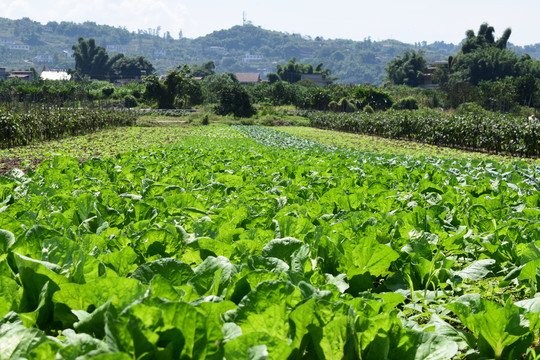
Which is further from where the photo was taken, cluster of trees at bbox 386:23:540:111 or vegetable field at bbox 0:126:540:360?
cluster of trees at bbox 386:23:540:111

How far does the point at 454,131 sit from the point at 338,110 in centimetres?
3809

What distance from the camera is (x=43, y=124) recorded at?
2417cm

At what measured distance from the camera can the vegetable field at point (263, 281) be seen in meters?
1.22

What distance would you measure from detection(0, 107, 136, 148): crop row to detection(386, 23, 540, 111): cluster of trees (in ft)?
149

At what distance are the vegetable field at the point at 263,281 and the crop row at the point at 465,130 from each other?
23.7m

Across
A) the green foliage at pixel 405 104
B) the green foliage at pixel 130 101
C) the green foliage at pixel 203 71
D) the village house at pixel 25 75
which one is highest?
the green foliage at pixel 203 71

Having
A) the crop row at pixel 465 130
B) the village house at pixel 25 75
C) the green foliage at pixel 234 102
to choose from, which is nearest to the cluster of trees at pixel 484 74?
the crop row at pixel 465 130

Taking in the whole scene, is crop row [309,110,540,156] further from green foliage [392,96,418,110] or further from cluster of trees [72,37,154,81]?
cluster of trees [72,37,154,81]

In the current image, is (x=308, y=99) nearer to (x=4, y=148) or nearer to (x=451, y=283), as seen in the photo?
(x=4, y=148)

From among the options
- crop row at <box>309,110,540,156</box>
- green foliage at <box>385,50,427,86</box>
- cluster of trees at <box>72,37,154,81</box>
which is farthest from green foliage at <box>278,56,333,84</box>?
crop row at <box>309,110,540,156</box>

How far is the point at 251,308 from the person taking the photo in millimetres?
1469

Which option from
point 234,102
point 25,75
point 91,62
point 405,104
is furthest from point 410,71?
point 25,75

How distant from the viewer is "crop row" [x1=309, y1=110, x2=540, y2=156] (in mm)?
24719

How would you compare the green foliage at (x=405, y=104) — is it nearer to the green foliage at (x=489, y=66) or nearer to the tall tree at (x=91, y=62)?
the green foliage at (x=489, y=66)
